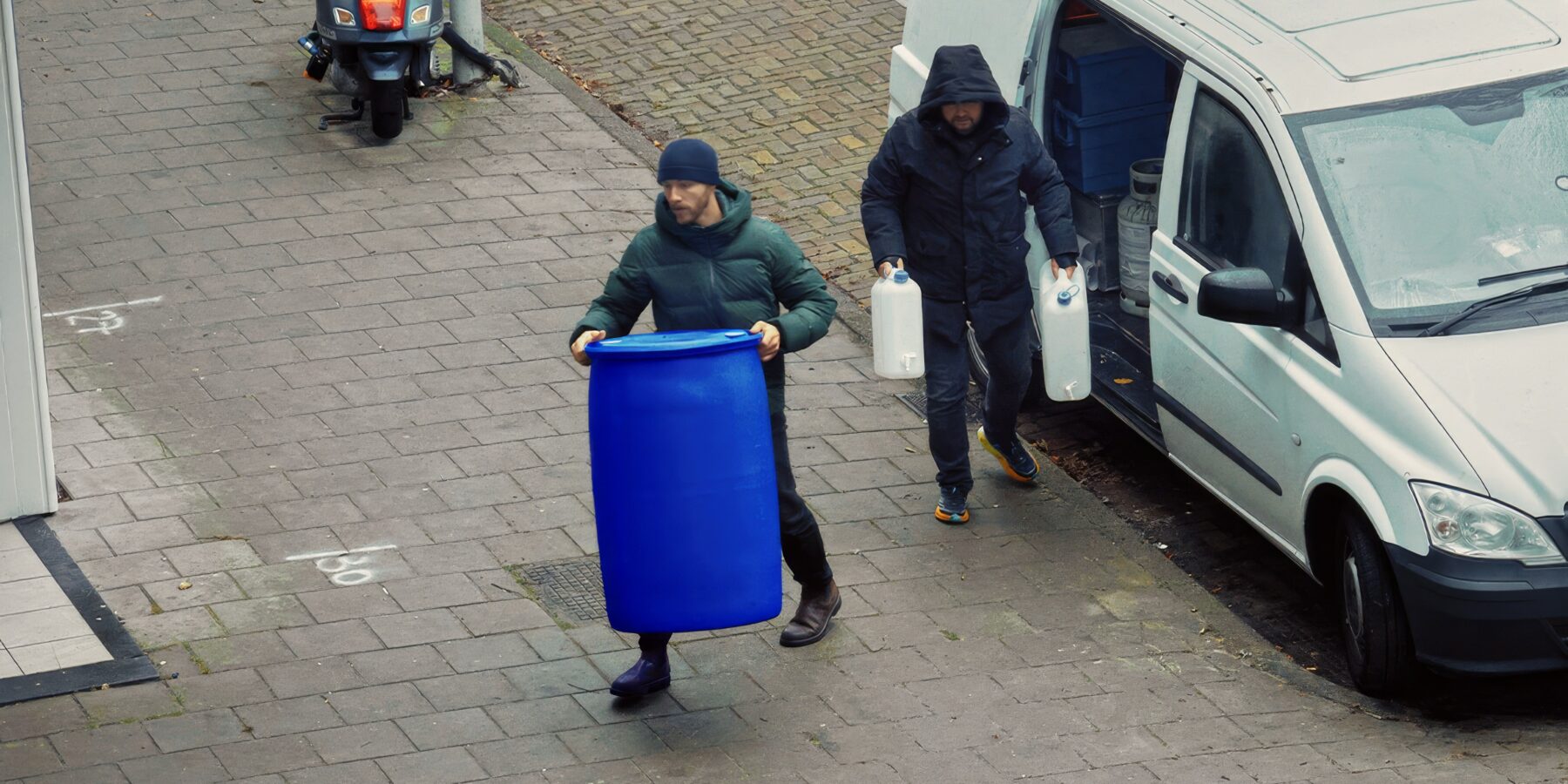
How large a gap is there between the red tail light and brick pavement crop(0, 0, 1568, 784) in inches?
27.0

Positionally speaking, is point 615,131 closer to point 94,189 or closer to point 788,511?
point 94,189

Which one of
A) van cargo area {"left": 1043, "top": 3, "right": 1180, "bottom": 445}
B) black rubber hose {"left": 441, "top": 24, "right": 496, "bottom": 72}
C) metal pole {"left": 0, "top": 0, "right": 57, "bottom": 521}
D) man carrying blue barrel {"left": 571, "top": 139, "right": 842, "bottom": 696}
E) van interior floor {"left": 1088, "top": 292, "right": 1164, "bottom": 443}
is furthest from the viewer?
black rubber hose {"left": 441, "top": 24, "right": 496, "bottom": 72}

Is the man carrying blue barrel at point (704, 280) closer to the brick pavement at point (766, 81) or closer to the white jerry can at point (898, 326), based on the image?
the white jerry can at point (898, 326)

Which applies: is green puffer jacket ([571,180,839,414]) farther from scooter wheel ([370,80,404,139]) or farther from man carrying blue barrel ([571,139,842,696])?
scooter wheel ([370,80,404,139])

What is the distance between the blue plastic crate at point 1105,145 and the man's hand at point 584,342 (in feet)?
10.3

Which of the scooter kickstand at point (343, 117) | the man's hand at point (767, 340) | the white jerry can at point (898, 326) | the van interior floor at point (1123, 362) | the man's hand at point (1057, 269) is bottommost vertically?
the scooter kickstand at point (343, 117)

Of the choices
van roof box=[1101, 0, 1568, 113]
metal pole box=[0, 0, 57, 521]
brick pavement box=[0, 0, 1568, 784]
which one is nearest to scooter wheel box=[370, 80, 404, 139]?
brick pavement box=[0, 0, 1568, 784]

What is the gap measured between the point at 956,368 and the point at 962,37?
1.88 metres

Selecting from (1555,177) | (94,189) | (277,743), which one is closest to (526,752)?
(277,743)

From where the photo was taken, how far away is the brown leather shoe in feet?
22.8

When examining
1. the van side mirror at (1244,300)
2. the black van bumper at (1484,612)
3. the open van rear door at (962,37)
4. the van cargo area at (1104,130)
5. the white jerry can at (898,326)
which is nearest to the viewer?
the black van bumper at (1484,612)

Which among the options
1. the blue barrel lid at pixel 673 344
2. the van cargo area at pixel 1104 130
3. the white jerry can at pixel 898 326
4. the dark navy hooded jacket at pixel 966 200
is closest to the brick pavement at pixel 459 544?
the white jerry can at pixel 898 326

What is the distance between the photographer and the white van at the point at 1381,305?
6.10 m

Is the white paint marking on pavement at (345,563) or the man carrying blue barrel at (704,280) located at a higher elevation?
the man carrying blue barrel at (704,280)
